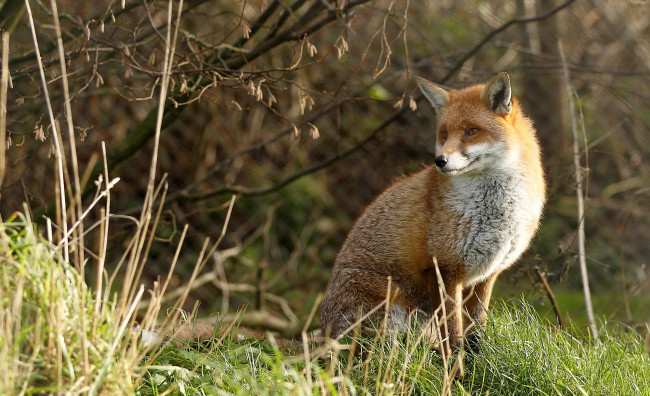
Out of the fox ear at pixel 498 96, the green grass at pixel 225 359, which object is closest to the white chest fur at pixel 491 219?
the green grass at pixel 225 359

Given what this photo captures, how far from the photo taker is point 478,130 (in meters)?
4.34

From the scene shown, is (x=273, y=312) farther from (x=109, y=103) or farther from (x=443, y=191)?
(x=443, y=191)

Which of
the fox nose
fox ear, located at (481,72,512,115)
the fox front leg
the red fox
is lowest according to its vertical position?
the fox front leg

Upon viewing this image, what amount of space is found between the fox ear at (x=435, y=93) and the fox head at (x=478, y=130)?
0.06 ft

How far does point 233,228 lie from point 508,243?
450 centimetres

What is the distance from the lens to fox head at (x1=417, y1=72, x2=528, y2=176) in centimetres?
420

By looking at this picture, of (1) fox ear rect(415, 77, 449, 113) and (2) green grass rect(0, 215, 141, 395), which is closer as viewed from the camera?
(2) green grass rect(0, 215, 141, 395)

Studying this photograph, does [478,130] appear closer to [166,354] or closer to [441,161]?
[441,161]

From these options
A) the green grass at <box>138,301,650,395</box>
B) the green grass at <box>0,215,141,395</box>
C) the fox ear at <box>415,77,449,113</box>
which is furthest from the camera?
the fox ear at <box>415,77,449,113</box>

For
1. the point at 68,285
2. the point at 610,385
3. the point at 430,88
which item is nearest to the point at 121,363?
the point at 68,285

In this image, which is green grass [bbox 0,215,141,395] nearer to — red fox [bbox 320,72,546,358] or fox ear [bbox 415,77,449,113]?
red fox [bbox 320,72,546,358]

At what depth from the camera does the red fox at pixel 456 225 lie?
4.23 meters

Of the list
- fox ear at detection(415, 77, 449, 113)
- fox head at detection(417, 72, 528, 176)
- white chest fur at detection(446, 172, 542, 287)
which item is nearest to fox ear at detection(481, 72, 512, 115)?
fox head at detection(417, 72, 528, 176)

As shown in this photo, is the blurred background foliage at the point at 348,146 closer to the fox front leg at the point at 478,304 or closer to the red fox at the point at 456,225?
the red fox at the point at 456,225
